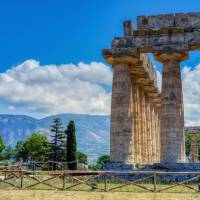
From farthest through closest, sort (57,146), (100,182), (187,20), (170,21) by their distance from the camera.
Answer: (57,146) < (170,21) < (187,20) < (100,182)

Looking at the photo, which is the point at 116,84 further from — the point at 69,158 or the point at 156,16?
the point at 69,158

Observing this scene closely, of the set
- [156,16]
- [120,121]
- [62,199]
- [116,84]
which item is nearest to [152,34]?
[156,16]

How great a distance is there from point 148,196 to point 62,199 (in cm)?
478

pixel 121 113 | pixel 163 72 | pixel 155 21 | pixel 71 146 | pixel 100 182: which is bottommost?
pixel 100 182

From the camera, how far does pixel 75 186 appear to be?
28016 mm

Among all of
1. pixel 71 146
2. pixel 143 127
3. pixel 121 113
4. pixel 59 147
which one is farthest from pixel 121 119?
pixel 59 147

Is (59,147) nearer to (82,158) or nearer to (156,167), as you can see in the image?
(82,158)

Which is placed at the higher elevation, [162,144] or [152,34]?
[152,34]

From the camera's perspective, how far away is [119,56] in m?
Answer: 39.3

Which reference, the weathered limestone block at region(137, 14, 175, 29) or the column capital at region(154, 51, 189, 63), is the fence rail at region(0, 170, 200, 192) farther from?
the weathered limestone block at region(137, 14, 175, 29)

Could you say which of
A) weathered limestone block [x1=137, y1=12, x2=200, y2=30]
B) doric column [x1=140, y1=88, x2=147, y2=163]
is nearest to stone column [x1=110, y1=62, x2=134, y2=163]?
weathered limestone block [x1=137, y1=12, x2=200, y2=30]

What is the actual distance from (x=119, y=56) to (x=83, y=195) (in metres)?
18.8

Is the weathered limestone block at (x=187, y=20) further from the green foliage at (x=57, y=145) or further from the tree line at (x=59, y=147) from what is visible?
the green foliage at (x=57, y=145)

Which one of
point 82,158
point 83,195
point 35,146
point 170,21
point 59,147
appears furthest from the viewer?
point 35,146
